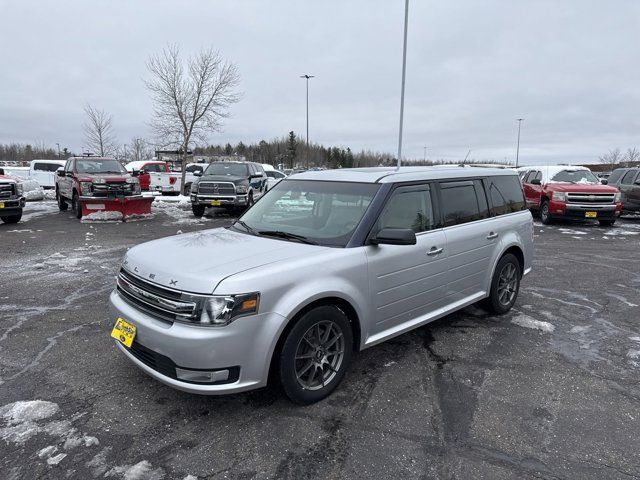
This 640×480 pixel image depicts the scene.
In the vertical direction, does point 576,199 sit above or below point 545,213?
above

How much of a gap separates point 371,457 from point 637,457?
65.9 inches

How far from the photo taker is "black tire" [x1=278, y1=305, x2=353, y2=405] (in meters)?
3.11

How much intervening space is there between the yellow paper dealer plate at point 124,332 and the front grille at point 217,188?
11.8 meters

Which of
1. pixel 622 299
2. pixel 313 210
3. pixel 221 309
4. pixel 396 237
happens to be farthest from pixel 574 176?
pixel 221 309

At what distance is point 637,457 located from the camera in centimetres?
280

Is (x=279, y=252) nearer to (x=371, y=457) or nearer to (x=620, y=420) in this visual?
(x=371, y=457)

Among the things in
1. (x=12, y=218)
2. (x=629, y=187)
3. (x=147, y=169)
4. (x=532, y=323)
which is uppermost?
(x=147, y=169)

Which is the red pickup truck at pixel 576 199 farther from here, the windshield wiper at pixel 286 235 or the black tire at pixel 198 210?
the windshield wiper at pixel 286 235

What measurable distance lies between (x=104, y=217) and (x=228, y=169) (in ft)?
14.7

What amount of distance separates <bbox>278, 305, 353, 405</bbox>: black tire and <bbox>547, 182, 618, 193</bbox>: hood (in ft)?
43.7

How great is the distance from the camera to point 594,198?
45.5ft

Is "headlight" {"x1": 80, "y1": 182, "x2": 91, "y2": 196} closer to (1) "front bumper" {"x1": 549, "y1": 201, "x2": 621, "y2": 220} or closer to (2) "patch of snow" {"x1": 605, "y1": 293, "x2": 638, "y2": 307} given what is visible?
(2) "patch of snow" {"x1": 605, "y1": 293, "x2": 638, "y2": 307}

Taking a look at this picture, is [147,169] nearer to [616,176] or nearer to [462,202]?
[616,176]

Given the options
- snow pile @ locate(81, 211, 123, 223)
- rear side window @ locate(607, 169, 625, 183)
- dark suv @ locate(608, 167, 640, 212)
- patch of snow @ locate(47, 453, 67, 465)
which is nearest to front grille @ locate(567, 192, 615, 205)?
dark suv @ locate(608, 167, 640, 212)
